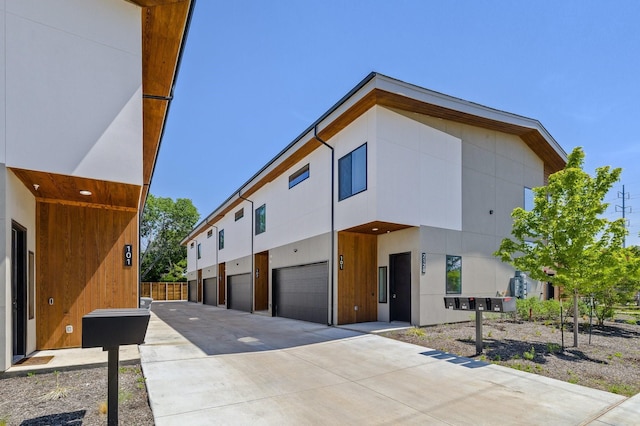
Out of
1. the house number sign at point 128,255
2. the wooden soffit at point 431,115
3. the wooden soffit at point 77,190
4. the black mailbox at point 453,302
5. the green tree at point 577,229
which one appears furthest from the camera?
the wooden soffit at point 431,115

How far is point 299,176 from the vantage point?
14.7m

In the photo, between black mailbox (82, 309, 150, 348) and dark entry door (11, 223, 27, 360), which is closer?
black mailbox (82, 309, 150, 348)

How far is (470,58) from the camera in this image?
10.3 meters

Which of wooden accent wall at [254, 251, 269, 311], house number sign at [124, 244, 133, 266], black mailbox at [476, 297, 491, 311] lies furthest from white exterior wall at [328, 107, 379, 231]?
wooden accent wall at [254, 251, 269, 311]

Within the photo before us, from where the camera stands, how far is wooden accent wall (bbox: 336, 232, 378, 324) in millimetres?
11844

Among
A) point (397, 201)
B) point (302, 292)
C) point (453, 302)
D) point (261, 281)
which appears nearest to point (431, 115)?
point (397, 201)

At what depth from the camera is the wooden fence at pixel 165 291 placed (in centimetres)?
3384

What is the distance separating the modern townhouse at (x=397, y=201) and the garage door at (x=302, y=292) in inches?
1.5

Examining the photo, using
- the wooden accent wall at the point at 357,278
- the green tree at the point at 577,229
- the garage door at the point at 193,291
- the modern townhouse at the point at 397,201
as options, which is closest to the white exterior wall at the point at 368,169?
the modern townhouse at the point at 397,201

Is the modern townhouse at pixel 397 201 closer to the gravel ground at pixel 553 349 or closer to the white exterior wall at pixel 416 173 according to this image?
the white exterior wall at pixel 416 173

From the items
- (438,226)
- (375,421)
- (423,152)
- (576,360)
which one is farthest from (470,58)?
(375,421)

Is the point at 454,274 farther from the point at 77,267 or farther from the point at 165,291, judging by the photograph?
the point at 165,291

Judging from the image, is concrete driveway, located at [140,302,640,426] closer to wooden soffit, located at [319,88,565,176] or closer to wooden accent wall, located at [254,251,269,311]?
wooden soffit, located at [319,88,565,176]

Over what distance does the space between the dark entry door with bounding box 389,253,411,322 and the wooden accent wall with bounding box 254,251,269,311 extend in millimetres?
7935
